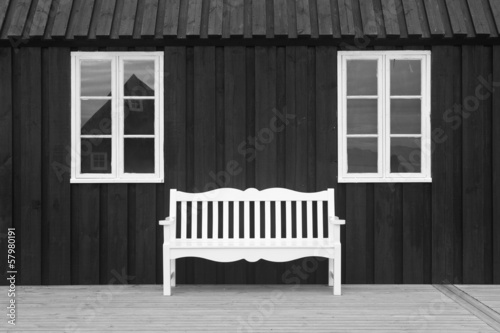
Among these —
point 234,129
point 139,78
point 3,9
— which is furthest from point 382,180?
point 3,9

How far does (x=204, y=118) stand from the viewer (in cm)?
768

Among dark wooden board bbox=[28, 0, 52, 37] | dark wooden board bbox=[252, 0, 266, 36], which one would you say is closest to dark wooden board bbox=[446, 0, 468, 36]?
dark wooden board bbox=[252, 0, 266, 36]

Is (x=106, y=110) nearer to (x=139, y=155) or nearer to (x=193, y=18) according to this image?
(x=139, y=155)

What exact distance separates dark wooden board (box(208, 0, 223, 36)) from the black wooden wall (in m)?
0.30

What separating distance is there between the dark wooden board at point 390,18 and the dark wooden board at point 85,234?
369 cm

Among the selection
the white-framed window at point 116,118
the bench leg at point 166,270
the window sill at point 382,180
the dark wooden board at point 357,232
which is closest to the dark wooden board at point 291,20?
the white-framed window at point 116,118

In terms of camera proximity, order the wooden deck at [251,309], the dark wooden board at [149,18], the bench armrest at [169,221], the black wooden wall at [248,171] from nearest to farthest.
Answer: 1. the wooden deck at [251,309]
2. the bench armrest at [169,221]
3. the dark wooden board at [149,18]
4. the black wooden wall at [248,171]

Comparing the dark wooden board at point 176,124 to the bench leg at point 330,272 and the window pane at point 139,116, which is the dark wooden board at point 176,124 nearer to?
the window pane at point 139,116

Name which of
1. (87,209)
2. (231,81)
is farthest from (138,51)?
(87,209)

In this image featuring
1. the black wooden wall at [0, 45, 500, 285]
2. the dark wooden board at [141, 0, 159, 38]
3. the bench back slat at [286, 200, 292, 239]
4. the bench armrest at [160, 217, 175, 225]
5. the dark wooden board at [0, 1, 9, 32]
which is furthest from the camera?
the black wooden wall at [0, 45, 500, 285]

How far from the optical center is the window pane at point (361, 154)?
7703 millimetres

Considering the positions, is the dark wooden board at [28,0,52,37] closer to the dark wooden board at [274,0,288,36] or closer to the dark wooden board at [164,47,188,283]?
the dark wooden board at [164,47,188,283]

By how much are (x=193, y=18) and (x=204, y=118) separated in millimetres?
1122

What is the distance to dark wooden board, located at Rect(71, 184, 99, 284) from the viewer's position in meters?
7.63
